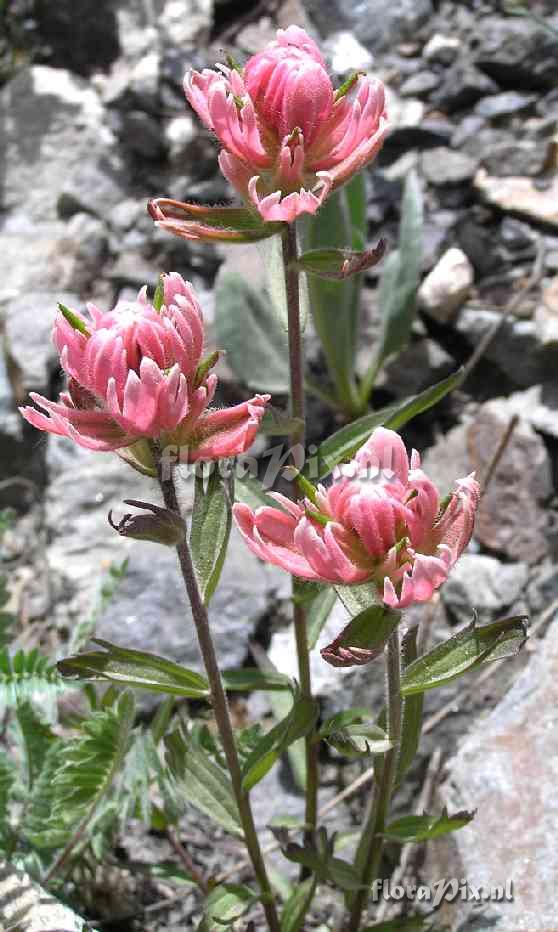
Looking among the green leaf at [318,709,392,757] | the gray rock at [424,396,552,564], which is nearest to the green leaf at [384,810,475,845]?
the green leaf at [318,709,392,757]

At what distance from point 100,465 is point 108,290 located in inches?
32.2

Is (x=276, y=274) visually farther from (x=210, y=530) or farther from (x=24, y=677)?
(x=24, y=677)

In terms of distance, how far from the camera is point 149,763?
6.07 ft

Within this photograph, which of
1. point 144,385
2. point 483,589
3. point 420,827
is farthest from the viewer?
point 483,589

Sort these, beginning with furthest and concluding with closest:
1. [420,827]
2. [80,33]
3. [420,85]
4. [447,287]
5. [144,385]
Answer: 1. [80,33]
2. [420,85]
3. [447,287]
4. [420,827]
5. [144,385]

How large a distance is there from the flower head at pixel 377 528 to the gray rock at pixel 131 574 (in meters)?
1.04

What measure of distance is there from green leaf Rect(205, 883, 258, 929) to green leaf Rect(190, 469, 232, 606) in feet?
2.05

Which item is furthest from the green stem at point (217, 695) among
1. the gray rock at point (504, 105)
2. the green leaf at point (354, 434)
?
the gray rock at point (504, 105)

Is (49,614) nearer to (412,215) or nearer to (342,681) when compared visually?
(342,681)

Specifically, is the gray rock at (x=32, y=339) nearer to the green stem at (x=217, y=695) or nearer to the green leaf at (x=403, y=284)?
the green leaf at (x=403, y=284)

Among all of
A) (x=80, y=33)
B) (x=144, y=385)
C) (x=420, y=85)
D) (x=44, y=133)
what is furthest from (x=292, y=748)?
(x=80, y=33)

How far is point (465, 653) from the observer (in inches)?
57.9

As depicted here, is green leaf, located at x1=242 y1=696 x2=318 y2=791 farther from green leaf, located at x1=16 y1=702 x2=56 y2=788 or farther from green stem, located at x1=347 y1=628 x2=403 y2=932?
green leaf, located at x1=16 y1=702 x2=56 y2=788

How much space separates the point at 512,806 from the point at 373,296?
1929 mm
